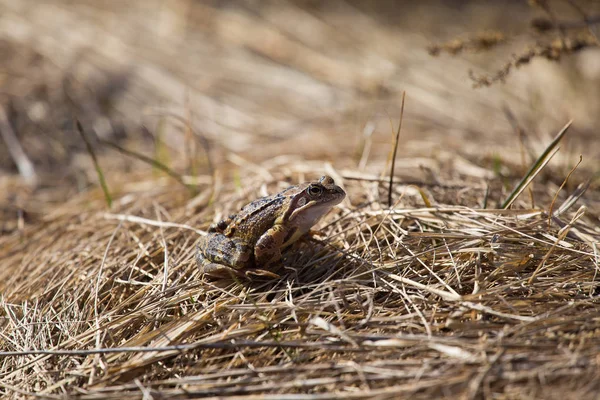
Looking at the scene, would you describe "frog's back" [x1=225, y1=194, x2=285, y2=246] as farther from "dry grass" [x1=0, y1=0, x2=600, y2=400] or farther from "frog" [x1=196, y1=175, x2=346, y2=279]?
"dry grass" [x1=0, y1=0, x2=600, y2=400]

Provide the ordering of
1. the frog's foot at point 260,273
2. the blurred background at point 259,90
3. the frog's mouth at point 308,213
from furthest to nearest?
the blurred background at point 259,90
the frog's mouth at point 308,213
the frog's foot at point 260,273

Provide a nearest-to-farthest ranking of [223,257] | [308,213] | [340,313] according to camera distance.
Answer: [340,313], [223,257], [308,213]

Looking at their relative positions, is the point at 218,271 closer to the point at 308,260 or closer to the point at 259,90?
the point at 308,260

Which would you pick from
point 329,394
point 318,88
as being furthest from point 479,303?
point 318,88

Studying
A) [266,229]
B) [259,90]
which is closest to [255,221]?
[266,229]

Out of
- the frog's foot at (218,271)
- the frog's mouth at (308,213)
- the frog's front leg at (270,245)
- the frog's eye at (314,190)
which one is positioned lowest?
the frog's foot at (218,271)

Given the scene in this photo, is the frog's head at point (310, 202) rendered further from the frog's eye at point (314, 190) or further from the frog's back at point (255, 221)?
the frog's back at point (255, 221)

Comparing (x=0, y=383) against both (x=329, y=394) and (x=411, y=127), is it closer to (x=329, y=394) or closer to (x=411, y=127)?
(x=329, y=394)

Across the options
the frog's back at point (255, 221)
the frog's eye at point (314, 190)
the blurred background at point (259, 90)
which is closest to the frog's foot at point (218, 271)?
the frog's back at point (255, 221)
